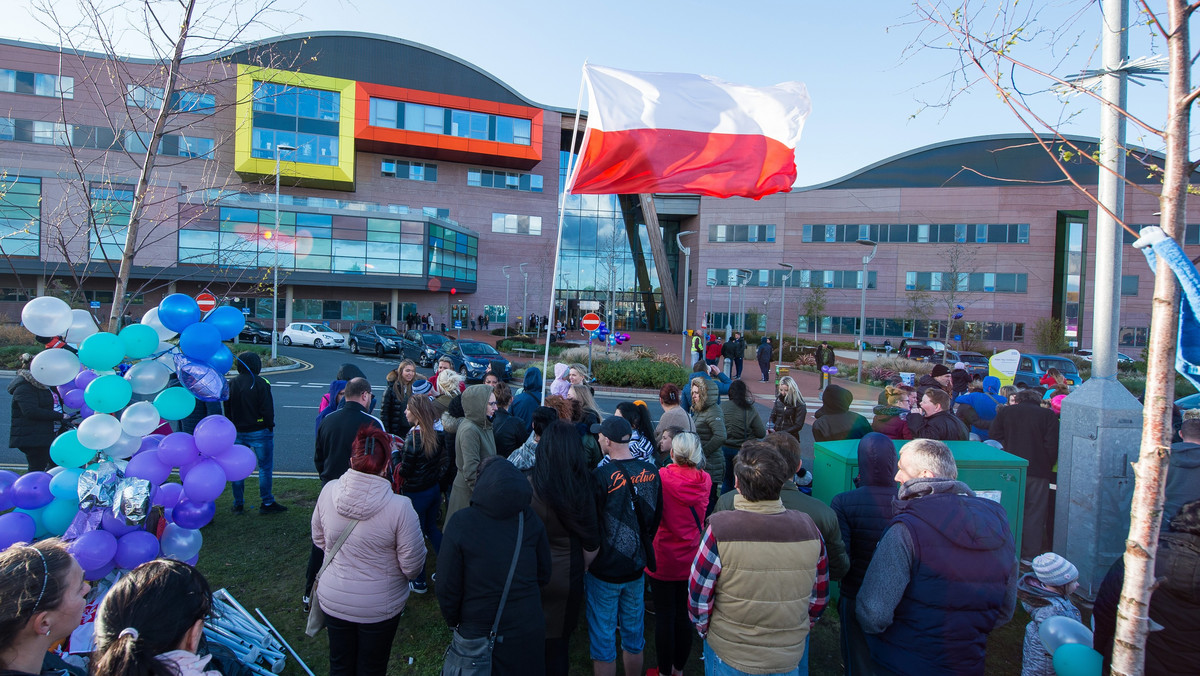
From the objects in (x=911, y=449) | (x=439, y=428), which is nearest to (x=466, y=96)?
(x=439, y=428)

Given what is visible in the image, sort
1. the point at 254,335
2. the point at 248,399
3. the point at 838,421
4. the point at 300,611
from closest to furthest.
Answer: the point at 300,611 < the point at 838,421 < the point at 248,399 < the point at 254,335

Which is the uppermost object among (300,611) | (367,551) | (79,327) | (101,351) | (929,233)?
(929,233)

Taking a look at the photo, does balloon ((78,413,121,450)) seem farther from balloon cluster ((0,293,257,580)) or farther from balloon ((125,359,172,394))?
balloon ((125,359,172,394))

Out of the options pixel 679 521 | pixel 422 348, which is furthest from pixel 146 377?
pixel 422 348

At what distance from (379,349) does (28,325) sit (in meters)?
25.7

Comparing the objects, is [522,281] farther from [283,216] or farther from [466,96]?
[283,216]

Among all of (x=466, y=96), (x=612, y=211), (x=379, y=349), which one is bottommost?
(x=379, y=349)

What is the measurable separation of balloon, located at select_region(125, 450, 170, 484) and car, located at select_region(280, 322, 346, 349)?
30.6 meters

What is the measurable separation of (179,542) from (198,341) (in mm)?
1406

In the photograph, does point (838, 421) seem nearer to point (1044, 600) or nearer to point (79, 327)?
point (1044, 600)

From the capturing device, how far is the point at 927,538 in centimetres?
276

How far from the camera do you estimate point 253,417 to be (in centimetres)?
630

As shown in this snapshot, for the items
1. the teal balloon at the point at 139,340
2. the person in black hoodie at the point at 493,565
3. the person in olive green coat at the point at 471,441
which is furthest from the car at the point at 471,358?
the person in black hoodie at the point at 493,565

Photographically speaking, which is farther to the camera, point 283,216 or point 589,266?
point 589,266
